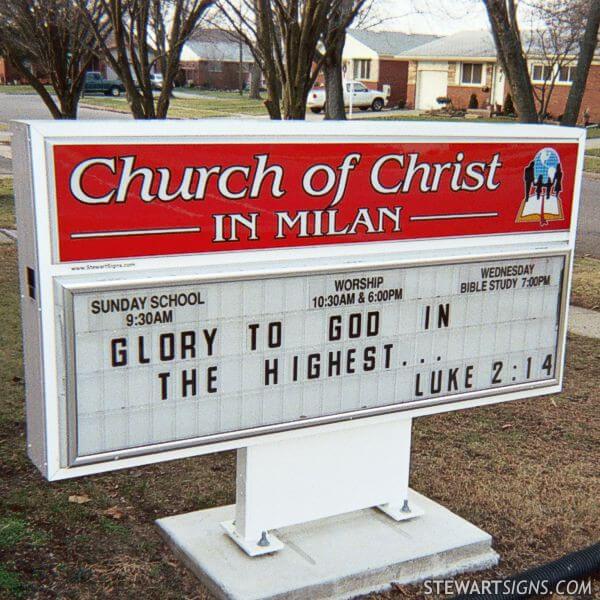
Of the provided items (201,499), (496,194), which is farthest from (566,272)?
(201,499)

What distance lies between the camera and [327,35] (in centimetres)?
1363

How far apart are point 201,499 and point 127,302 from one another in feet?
6.68

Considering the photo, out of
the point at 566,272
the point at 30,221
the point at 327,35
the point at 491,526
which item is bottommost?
the point at 491,526

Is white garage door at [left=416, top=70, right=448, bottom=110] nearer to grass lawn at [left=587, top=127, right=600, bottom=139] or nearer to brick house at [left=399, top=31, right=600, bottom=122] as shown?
brick house at [left=399, top=31, right=600, bottom=122]

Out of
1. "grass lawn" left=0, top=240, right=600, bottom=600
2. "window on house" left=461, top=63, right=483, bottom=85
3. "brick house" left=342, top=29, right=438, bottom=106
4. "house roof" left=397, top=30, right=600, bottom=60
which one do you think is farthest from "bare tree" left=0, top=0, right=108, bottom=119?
"brick house" left=342, top=29, right=438, bottom=106

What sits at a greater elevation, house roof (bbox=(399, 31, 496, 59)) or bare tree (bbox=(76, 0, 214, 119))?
house roof (bbox=(399, 31, 496, 59))

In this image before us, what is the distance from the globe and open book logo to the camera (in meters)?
5.10

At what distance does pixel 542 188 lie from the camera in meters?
5.16

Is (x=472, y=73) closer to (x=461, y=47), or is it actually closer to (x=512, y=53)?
(x=461, y=47)

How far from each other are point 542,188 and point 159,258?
225 centimetres

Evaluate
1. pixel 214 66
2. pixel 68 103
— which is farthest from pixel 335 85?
pixel 214 66

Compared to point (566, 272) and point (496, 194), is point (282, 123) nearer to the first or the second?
point (496, 194)

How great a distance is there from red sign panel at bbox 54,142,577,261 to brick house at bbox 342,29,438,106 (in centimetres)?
5397

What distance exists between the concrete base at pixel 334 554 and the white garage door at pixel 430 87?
50220 mm
